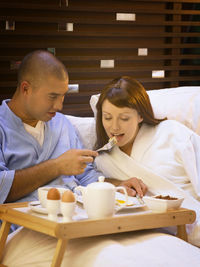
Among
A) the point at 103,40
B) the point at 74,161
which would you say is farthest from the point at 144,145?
the point at 103,40

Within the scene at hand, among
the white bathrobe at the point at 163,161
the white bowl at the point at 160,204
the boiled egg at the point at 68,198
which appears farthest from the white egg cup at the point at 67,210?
the white bathrobe at the point at 163,161

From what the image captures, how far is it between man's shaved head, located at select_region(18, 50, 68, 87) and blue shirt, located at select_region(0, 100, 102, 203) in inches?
7.0

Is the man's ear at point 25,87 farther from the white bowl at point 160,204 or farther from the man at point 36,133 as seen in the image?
the white bowl at point 160,204

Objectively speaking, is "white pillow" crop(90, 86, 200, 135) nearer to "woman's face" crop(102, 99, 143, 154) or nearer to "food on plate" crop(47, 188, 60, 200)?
"woman's face" crop(102, 99, 143, 154)

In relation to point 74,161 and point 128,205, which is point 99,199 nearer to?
point 128,205

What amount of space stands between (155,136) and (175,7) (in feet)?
4.59

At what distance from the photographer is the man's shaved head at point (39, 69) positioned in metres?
2.57

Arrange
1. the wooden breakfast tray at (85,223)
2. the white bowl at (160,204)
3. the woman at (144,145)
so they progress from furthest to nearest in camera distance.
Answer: the woman at (144,145) < the white bowl at (160,204) < the wooden breakfast tray at (85,223)

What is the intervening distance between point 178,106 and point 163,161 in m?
0.49

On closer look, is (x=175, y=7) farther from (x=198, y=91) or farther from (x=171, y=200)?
(x=171, y=200)

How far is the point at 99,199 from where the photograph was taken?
6.15ft

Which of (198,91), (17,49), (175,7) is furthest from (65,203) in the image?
(175,7)

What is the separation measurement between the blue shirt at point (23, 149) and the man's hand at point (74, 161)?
17 cm

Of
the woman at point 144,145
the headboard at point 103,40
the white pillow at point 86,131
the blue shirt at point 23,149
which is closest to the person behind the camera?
the blue shirt at point 23,149
